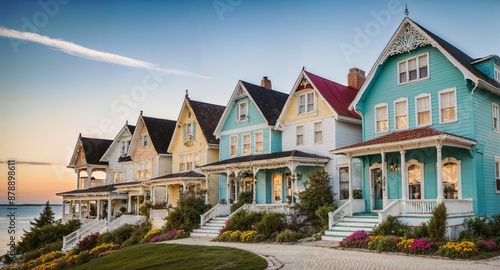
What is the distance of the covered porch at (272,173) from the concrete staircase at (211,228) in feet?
8.32

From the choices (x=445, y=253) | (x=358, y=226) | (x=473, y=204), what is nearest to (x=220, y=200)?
(x=358, y=226)

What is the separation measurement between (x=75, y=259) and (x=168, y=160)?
16.5 m

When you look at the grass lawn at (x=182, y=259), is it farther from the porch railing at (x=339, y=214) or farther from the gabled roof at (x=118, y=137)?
the gabled roof at (x=118, y=137)

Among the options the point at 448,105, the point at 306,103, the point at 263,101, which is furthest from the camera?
the point at 263,101

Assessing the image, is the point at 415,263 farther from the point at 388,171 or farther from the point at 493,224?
the point at 388,171

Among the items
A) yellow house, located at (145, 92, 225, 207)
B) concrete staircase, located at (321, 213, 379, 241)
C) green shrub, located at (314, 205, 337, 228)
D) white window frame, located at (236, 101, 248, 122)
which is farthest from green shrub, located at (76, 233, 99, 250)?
concrete staircase, located at (321, 213, 379, 241)

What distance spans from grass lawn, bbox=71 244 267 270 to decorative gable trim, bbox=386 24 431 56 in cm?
1431

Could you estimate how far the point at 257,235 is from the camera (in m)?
25.5

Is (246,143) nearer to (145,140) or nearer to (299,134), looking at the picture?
(299,134)

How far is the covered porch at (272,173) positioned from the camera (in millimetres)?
30688

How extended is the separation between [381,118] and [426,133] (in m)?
5.71

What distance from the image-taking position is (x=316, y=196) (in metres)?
28.1

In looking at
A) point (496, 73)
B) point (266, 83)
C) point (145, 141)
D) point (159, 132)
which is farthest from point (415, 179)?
point (145, 141)

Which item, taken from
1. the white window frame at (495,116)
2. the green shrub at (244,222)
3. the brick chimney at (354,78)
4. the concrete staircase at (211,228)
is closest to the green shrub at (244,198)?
the concrete staircase at (211,228)
